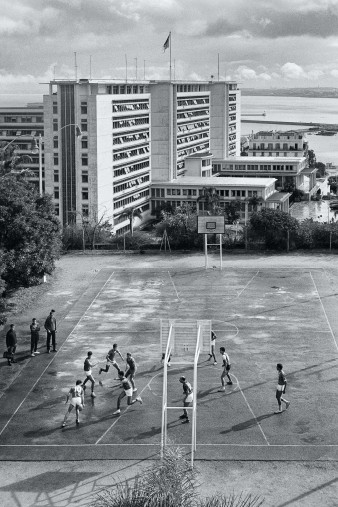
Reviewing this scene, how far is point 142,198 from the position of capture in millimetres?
104250

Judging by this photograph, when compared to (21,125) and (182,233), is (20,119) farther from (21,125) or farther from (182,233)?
(182,233)

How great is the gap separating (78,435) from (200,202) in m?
77.4

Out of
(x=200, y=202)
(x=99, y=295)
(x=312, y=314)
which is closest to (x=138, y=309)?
(x=99, y=295)

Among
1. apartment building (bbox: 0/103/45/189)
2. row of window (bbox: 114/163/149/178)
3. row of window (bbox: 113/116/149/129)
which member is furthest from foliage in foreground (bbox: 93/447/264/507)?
apartment building (bbox: 0/103/45/189)

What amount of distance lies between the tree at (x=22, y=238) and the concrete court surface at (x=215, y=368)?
8.71ft

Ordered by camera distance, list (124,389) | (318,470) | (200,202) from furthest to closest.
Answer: (200,202) → (124,389) → (318,470)

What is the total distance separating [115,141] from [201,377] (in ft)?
233

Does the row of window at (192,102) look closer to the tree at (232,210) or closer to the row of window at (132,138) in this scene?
the row of window at (132,138)

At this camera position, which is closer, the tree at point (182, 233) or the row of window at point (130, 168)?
the tree at point (182, 233)

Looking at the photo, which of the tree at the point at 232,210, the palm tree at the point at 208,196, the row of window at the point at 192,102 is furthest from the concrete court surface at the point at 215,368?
the row of window at the point at 192,102

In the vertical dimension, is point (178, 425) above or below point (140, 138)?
below

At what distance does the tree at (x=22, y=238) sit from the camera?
111 ft

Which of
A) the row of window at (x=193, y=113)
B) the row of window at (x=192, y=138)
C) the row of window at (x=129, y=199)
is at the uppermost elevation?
the row of window at (x=193, y=113)

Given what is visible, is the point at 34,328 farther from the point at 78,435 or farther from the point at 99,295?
the point at 99,295
